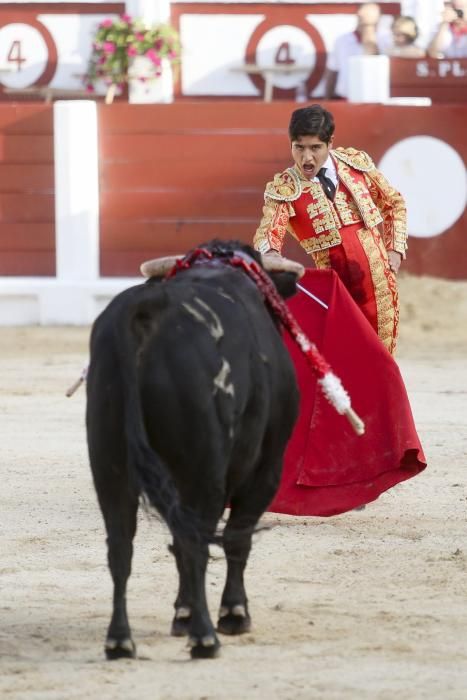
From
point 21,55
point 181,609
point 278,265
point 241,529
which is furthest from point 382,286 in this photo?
point 21,55

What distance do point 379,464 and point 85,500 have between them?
94cm

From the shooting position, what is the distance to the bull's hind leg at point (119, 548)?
108 inches

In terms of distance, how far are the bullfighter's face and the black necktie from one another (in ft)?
0.32

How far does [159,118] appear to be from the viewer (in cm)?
880

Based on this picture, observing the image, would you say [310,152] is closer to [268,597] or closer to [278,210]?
[278,210]

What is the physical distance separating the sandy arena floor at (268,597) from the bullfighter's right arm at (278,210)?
2.51ft

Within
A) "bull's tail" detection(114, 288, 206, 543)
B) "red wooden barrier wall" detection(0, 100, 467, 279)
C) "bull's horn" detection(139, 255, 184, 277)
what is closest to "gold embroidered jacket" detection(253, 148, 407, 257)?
"bull's horn" detection(139, 255, 184, 277)

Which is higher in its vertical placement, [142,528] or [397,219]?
[397,219]

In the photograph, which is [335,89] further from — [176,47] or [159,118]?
[159,118]

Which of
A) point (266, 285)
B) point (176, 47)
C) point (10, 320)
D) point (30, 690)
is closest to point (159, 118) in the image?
point (10, 320)

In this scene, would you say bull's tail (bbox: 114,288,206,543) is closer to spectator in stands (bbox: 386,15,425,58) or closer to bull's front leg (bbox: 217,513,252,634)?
bull's front leg (bbox: 217,513,252,634)

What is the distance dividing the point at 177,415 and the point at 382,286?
64.1 inches

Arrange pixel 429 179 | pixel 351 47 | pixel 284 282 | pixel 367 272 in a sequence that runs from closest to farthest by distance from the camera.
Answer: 1. pixel 284 282
2. pixel 367 272
3. pixel 429 179
4. pixel 351 47

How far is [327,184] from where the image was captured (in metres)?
4.02
